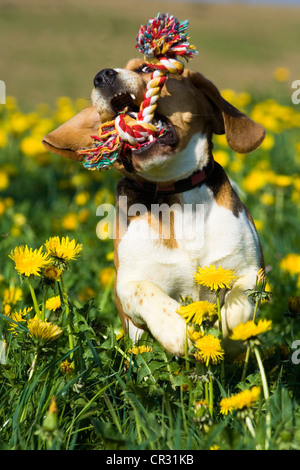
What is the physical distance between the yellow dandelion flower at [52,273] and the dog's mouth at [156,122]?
0.61 m

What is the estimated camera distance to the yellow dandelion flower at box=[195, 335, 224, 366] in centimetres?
195

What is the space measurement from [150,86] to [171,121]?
0.62ft

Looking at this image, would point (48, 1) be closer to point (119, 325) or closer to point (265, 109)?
point (265, 109)

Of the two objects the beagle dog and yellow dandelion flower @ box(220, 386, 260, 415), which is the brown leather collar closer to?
the beagle dog

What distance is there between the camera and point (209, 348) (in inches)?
76.5

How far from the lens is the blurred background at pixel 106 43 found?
568 cm

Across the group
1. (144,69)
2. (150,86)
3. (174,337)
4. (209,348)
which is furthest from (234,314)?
(144,69)

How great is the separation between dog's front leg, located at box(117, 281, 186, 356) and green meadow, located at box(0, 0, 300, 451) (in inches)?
2.6

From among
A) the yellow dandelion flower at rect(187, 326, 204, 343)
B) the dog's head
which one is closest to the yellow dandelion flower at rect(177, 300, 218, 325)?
the yellow dandelion flower at rect(187, 326, 204, 343)

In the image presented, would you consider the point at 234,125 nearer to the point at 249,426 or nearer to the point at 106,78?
the point at 106,78

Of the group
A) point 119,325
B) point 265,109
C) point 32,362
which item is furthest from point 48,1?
point 32,362

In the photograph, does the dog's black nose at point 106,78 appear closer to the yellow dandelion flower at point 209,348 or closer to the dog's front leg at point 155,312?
the dog's front leg at point 155,312

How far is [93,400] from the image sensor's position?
207 centimetres
